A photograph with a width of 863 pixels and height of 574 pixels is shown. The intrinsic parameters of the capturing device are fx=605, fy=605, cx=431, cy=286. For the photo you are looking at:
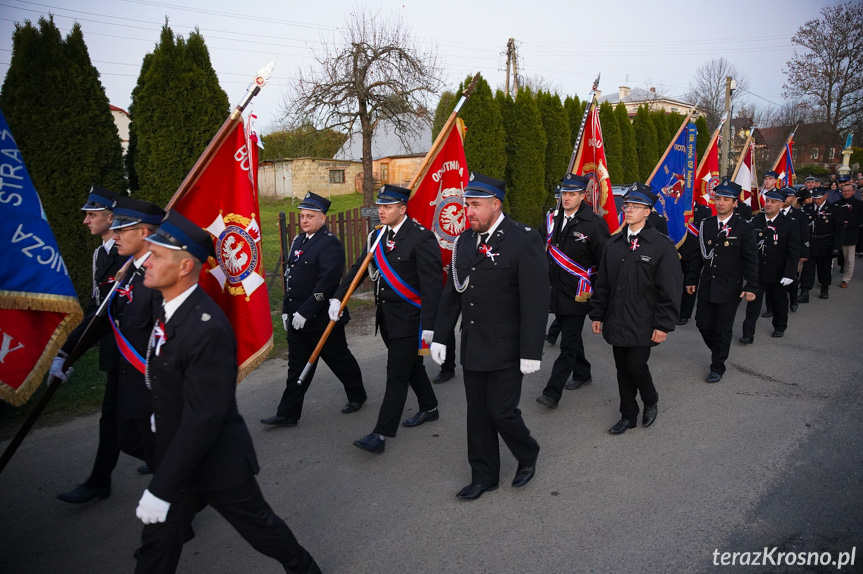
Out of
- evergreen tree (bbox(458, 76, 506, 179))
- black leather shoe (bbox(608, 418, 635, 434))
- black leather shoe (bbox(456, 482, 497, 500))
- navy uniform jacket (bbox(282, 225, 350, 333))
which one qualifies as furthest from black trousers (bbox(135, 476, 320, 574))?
evergreen tree (bbox(458, 76, 506, 179))

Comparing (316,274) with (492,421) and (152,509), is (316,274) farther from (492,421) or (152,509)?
(152,509)

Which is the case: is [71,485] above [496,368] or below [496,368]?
below

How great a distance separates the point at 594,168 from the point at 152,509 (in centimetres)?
639

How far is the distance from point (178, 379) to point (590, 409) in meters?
3.93

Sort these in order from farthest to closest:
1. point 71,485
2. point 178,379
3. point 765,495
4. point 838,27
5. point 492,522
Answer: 1. point 838,27
2. point 71,485
3. point 765,495
4. point 492,522
5. point 178,379

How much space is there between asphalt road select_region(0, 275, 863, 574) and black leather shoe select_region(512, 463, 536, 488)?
57mm

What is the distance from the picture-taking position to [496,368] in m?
3.79

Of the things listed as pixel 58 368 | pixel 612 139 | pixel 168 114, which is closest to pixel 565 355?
pixel 58 368

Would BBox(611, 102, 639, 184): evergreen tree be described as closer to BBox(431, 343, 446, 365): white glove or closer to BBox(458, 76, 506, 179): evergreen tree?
BBox(458, 76, 506, 179): evergreen tree

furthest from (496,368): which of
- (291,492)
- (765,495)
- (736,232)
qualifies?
(736,232)

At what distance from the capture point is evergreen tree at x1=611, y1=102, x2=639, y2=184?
1877cm

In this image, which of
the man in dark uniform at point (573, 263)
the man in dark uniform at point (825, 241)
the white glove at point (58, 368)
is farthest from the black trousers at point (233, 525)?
the man in dark uniform at point (825, 241)

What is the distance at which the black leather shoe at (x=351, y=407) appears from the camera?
17.9ft

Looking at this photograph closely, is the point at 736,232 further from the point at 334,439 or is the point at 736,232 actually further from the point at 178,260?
the point at 178,260
